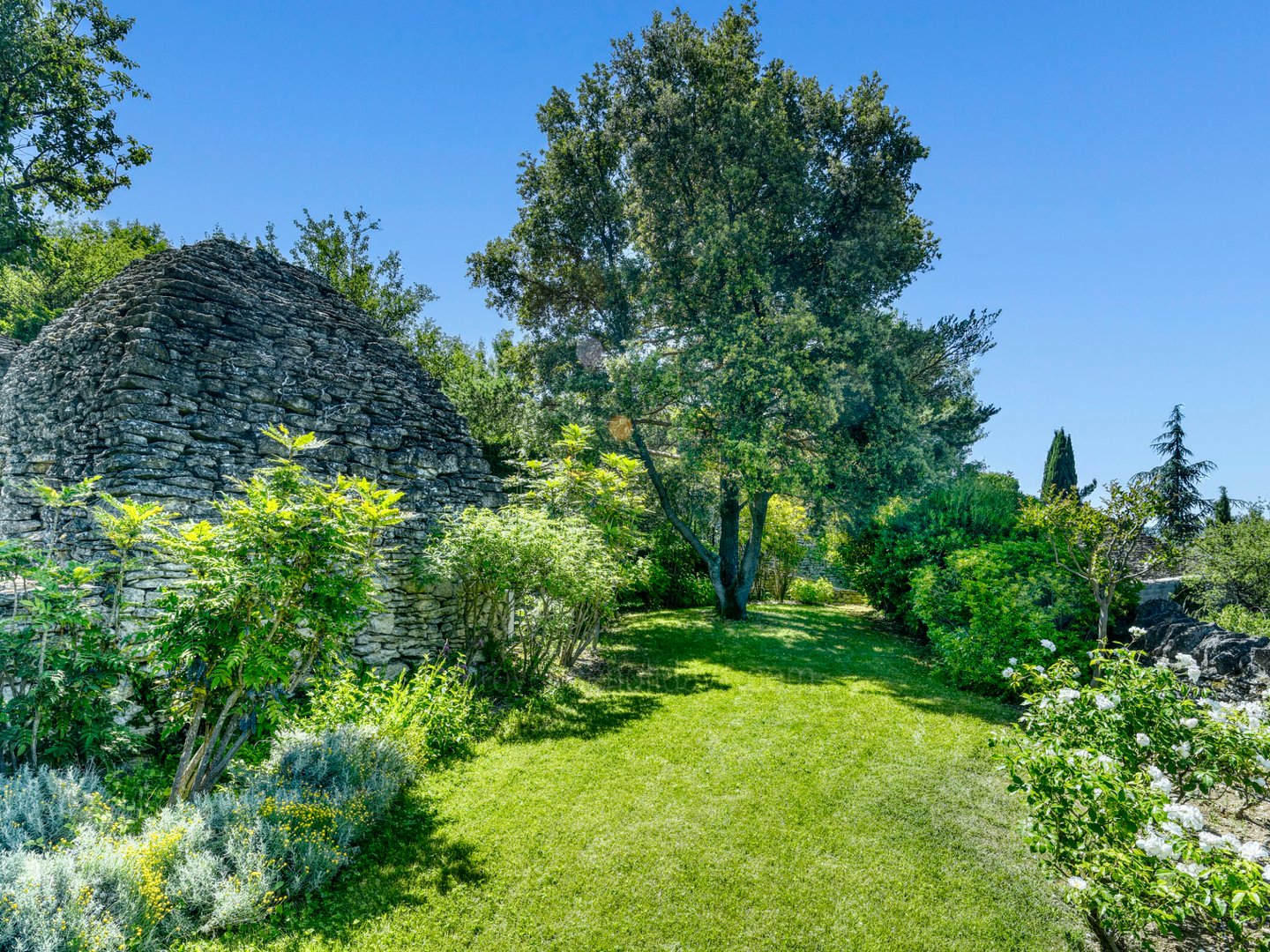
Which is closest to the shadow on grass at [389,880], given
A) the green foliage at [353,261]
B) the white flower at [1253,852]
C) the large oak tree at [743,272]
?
the white flower at [1253,852]

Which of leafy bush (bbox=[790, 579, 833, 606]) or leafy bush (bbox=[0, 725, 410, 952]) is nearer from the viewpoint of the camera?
leafy bush (bbox=[0, 725, 410, 952])

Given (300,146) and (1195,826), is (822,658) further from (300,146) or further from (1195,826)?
(300,146)

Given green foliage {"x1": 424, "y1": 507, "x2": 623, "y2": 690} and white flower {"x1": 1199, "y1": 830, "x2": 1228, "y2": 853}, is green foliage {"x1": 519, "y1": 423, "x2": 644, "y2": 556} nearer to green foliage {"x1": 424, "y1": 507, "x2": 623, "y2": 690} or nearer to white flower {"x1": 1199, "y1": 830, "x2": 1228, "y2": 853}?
green foliage {"x1": 424, "y1": 507, "x2": 623, "y2": 690}

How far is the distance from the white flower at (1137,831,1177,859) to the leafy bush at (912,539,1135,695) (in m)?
5.33

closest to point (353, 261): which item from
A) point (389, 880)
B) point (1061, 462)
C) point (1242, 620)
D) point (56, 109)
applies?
point (56, 109)

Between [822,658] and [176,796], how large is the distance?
9.30m

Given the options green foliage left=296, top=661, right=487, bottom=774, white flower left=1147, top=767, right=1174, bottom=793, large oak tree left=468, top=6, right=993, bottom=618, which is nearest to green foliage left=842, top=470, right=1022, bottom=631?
large oak tree left=468, top=6, right=993, bottom=618

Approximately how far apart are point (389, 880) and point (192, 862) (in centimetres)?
119

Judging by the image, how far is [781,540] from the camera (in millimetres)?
17375

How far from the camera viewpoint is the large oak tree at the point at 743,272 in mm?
12398

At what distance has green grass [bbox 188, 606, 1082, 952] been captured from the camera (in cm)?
332

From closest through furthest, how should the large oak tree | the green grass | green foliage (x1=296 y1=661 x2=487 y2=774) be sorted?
the green grass < green foliage (x1=296 y1=661 x2=487 y2=774) < the large oak tree

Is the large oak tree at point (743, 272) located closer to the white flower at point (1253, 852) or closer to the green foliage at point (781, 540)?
the green foliage at point (781, 540)

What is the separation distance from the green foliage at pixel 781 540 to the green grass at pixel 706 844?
9.88 meters
